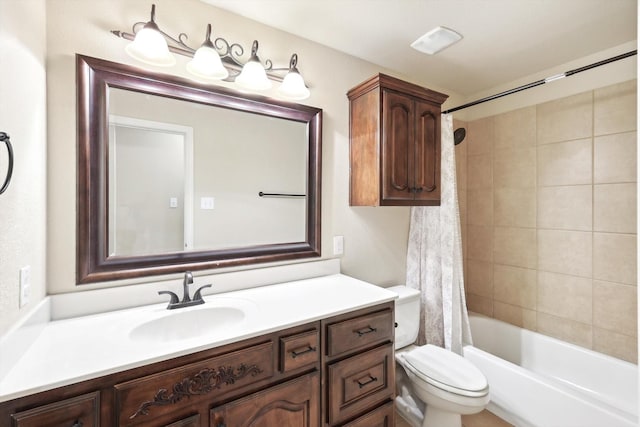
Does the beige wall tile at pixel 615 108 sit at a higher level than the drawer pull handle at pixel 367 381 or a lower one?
higher

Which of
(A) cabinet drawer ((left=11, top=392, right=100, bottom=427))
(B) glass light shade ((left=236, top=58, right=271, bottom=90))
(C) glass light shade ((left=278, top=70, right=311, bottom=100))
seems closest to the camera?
(A) cabinet drawer ((left=11, top=392, right=100, bottom=427))

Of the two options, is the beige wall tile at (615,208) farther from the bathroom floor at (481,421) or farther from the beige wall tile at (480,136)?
the bathroom floor at (481,421)

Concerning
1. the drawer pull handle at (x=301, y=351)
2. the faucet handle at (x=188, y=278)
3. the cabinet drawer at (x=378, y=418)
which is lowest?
the cabinet drawer at (x=378, y=418)

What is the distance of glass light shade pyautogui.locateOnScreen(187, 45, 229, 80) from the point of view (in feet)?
4.35

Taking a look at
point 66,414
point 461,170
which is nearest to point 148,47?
point 66,414

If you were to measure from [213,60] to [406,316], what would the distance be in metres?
1.85

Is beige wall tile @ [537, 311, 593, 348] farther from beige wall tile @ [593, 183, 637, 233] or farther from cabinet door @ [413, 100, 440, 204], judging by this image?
cabinet door @ [413, 100, 440, 204]

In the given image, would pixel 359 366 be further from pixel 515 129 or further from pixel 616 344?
pixel 515 129

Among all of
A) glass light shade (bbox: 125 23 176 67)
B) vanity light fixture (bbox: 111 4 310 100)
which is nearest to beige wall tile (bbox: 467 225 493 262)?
vanity light fixture (bbox: 111 4 310 100)

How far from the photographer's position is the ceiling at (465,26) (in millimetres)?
1499

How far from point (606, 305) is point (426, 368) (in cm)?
137

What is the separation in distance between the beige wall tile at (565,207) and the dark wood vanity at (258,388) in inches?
64.2

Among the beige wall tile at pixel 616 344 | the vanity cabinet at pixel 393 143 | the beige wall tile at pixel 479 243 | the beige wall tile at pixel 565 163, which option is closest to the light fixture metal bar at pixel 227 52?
the vanity cabinet at pixel 393 143

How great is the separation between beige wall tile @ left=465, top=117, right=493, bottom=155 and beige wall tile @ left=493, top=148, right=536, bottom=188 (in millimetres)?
118
